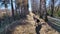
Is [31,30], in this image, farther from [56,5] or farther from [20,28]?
[56,5]

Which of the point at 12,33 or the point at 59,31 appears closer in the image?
the point at 59,31

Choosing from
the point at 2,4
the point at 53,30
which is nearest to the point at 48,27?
the point at 53,30

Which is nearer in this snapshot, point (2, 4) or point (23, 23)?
point (23, 23)

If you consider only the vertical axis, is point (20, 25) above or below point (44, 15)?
below

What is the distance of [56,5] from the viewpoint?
22031mm

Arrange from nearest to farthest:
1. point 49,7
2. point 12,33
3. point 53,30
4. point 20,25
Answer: point 53,30
point 12,33
point 20,25
point 49,7

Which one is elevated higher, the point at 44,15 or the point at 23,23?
the point at 44,15

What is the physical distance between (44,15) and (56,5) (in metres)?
13.5

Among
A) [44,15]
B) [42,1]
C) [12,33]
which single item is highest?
[42,1]

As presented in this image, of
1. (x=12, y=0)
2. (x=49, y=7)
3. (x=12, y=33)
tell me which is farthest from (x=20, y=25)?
(x=12, y=0)

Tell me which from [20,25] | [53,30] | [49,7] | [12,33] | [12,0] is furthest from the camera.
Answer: [12,0]

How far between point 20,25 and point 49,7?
38.4 feet

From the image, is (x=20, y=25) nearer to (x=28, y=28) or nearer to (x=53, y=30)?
(x=28, y=28)

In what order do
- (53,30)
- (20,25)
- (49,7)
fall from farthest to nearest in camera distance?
(49,7) → (20,25) → (53,30)
